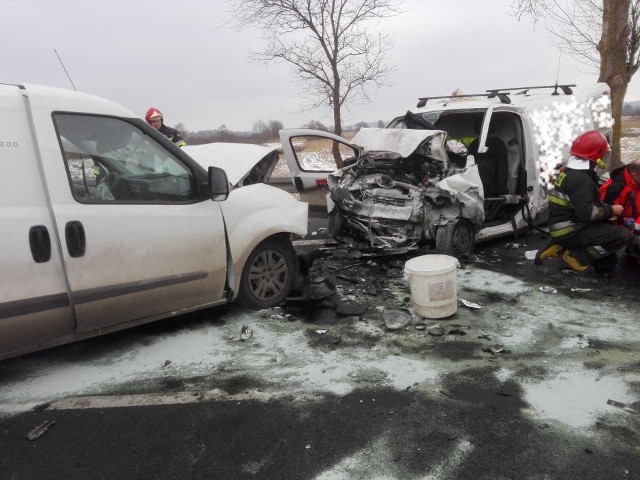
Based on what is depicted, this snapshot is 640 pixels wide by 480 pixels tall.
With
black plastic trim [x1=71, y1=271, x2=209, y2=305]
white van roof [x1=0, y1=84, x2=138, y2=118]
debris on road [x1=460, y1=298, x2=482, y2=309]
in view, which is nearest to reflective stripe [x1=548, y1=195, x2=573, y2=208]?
debris on road [x1=460, y1=298, x2=482, y2=309]

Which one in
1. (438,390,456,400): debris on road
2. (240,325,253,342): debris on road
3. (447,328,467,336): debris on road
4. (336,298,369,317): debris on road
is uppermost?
(240,325,253,342): debris on road

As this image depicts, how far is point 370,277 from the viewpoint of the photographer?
555 centimetres

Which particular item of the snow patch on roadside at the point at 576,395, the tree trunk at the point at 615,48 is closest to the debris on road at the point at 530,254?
the snow patch on roadside at the point at 576,395

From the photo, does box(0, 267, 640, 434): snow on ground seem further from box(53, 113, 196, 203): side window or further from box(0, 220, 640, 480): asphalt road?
box(53, 113, 196, 203): side window

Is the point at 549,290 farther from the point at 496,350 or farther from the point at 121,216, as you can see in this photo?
the point at 121,216

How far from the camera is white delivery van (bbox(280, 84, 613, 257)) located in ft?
19.1

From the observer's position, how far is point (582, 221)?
529 cm

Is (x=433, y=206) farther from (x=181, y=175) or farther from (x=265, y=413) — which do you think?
(x=265, y=413)

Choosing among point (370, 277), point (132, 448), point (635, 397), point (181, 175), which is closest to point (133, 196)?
point (181, 175)

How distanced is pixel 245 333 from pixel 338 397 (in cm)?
119

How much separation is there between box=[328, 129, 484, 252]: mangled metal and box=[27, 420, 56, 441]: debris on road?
12.9 ft

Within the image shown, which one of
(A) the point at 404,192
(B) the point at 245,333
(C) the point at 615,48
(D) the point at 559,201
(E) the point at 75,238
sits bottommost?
(B) the point at 245,333

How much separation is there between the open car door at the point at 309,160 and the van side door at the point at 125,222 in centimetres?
262

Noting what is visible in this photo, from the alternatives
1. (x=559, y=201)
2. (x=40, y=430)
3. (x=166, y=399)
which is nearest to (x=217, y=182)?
(x=166, y=399)
